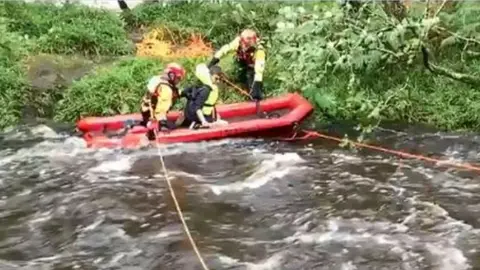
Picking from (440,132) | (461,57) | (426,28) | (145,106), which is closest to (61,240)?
(145,106)

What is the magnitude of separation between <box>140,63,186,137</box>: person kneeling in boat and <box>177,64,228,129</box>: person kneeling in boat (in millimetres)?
234

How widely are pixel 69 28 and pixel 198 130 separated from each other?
14.8 ft

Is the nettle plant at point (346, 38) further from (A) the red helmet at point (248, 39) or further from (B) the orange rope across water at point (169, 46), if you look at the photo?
(B) the orange rope across water at point (169, 46)

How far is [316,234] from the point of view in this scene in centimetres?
822

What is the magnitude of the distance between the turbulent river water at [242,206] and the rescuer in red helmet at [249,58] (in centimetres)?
96

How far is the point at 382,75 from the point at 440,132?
1.28m

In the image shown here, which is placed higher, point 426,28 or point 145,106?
point 426,28

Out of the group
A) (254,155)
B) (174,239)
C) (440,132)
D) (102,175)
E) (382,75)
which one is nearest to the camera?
(174,239)

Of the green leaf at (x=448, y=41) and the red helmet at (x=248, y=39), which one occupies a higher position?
the red helmet at (x=248, y=39)

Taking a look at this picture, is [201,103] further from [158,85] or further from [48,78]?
[48,78]

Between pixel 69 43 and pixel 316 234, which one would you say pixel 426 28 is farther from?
pixel 69 43

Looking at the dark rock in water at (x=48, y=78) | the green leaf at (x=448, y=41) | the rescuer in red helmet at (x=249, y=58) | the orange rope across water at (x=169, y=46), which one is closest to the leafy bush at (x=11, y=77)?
the dark rock in water at (x=48, y=78)

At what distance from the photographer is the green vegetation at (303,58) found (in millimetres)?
9523

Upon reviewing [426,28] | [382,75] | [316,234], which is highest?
[426,28]
